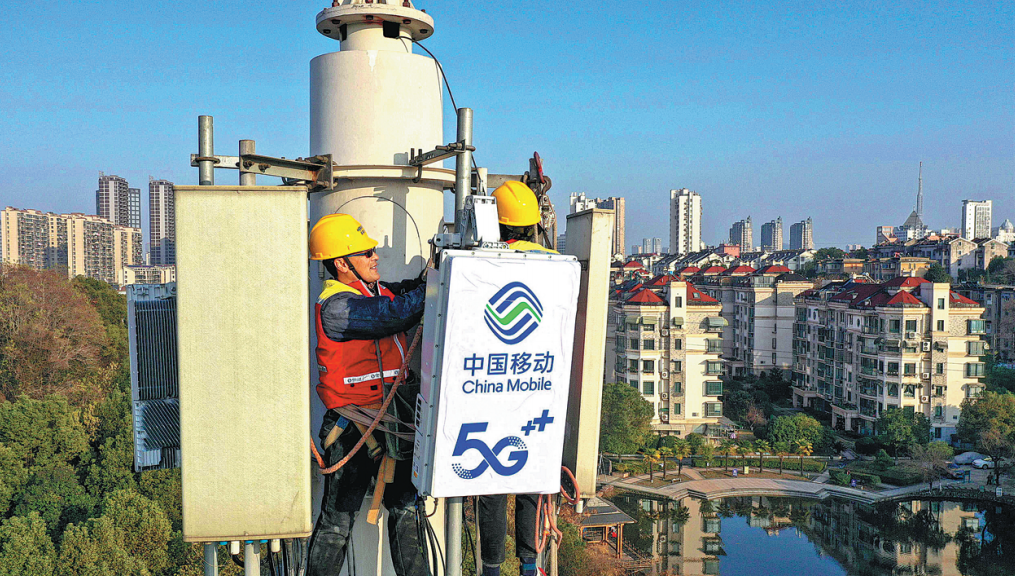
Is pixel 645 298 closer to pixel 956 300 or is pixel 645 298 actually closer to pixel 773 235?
pixel 956 300

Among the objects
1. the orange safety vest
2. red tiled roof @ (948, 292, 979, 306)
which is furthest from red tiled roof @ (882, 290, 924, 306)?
the orange safety vest

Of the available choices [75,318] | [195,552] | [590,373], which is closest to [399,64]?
[590,373]

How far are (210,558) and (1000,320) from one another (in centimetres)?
6439

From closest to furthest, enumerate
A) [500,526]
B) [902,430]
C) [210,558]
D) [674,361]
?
1. [210,558]
2. [500,526]
3. [902,430]
4. [674,361]

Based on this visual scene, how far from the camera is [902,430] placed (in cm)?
3569

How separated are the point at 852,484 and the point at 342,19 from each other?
35.3 metres

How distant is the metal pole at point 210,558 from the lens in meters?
3.41

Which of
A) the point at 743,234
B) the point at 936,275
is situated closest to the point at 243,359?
the point at 936,275

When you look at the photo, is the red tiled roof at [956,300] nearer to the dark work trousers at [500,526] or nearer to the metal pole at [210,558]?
the dark work trousers at [500,526]

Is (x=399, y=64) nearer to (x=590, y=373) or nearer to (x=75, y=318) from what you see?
(x=590, y=373)

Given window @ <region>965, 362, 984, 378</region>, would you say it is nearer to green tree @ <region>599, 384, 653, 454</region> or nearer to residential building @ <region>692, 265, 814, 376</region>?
residential building @ <region>692, 265, 814, 376</region>

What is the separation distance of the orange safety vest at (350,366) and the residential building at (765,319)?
1983 inches

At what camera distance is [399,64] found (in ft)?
13.1

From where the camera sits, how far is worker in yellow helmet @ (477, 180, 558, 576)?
3.87m
